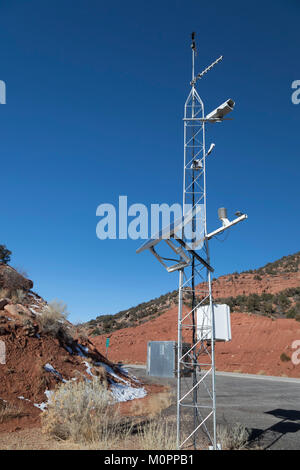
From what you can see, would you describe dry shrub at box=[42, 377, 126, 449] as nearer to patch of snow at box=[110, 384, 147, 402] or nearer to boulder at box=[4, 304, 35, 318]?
patch of snow at box=[110, 384, 147, 402]

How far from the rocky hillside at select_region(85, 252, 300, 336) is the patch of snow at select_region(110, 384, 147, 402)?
30882 millimetres

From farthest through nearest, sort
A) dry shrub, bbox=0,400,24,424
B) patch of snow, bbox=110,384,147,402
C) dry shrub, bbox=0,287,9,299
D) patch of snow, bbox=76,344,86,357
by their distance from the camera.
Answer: dry shrub, bbox=0,287,9,299
patch of snow, bbox=76,344,86,357
patch of snow, bbox=110,384,147,402
dry shrub, bbox=0,400,24,424

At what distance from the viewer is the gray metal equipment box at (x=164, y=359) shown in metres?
7.76

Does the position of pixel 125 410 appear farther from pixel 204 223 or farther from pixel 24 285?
pixel 24 285

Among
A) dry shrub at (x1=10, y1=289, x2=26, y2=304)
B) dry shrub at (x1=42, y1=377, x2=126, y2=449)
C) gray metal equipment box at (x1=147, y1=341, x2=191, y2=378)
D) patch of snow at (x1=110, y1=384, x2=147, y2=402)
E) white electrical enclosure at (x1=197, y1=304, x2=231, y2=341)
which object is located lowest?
patch of snow at (x1=110, y1=384, x2=147, y2=402)

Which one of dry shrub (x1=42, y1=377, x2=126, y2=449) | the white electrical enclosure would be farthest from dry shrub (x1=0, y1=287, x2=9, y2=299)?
the white electrical enclosure

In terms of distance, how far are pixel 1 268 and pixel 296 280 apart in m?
52.0

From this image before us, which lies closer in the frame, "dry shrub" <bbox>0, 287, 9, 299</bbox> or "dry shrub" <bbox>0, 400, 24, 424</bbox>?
"dry shrub" <bbox>0, 400, 24, 424</bbox>

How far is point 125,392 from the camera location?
50.6 ft

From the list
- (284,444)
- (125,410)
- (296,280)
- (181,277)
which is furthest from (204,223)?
(296,280)

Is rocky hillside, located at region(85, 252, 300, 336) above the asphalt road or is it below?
above

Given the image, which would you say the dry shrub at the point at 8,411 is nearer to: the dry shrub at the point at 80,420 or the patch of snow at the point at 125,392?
the dry shrub at the point at 80,420

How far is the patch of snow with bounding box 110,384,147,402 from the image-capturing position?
572 inches

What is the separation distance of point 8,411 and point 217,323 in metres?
7.02
